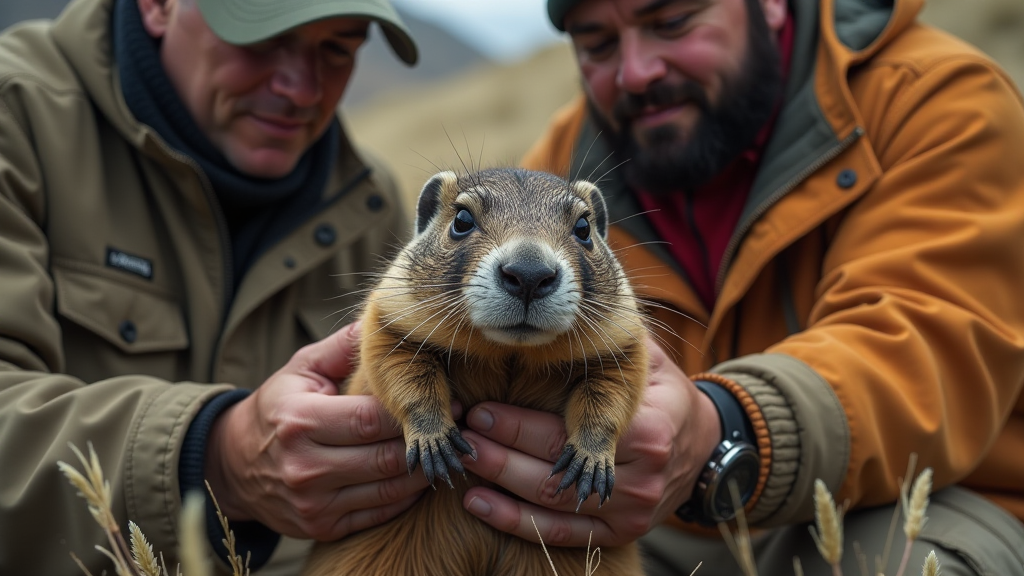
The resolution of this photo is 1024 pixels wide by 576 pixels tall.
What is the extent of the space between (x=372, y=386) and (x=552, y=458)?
2.42 ft

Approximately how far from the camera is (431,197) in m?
3.83

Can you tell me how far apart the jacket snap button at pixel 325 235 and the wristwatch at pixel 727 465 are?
244cm

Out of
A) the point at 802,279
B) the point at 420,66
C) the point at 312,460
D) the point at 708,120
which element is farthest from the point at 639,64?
the point at 420,66

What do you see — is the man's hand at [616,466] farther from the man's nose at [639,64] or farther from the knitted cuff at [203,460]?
the man's nose at [639,64]

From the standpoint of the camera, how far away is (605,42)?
5.11 metres

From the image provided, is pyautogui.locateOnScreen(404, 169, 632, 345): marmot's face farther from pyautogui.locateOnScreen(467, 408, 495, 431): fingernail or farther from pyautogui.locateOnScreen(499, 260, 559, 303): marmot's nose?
pyautogui.locateOnScreen(467, 408, 495, 431): fingernail

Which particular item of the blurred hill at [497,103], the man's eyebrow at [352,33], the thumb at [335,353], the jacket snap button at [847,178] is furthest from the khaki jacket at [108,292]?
the blurred hill at [497,103]

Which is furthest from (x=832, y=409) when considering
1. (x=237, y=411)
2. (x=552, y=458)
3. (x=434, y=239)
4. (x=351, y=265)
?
(x=351, y=265)

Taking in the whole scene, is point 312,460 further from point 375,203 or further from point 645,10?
point 645,10

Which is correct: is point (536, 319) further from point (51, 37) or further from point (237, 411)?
point (51, 37)

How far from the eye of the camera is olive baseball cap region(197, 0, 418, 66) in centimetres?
448

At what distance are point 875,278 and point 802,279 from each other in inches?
24.6

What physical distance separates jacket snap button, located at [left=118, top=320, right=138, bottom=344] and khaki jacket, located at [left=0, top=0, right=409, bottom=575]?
0.01 meters

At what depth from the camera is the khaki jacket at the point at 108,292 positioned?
351 centimetres
